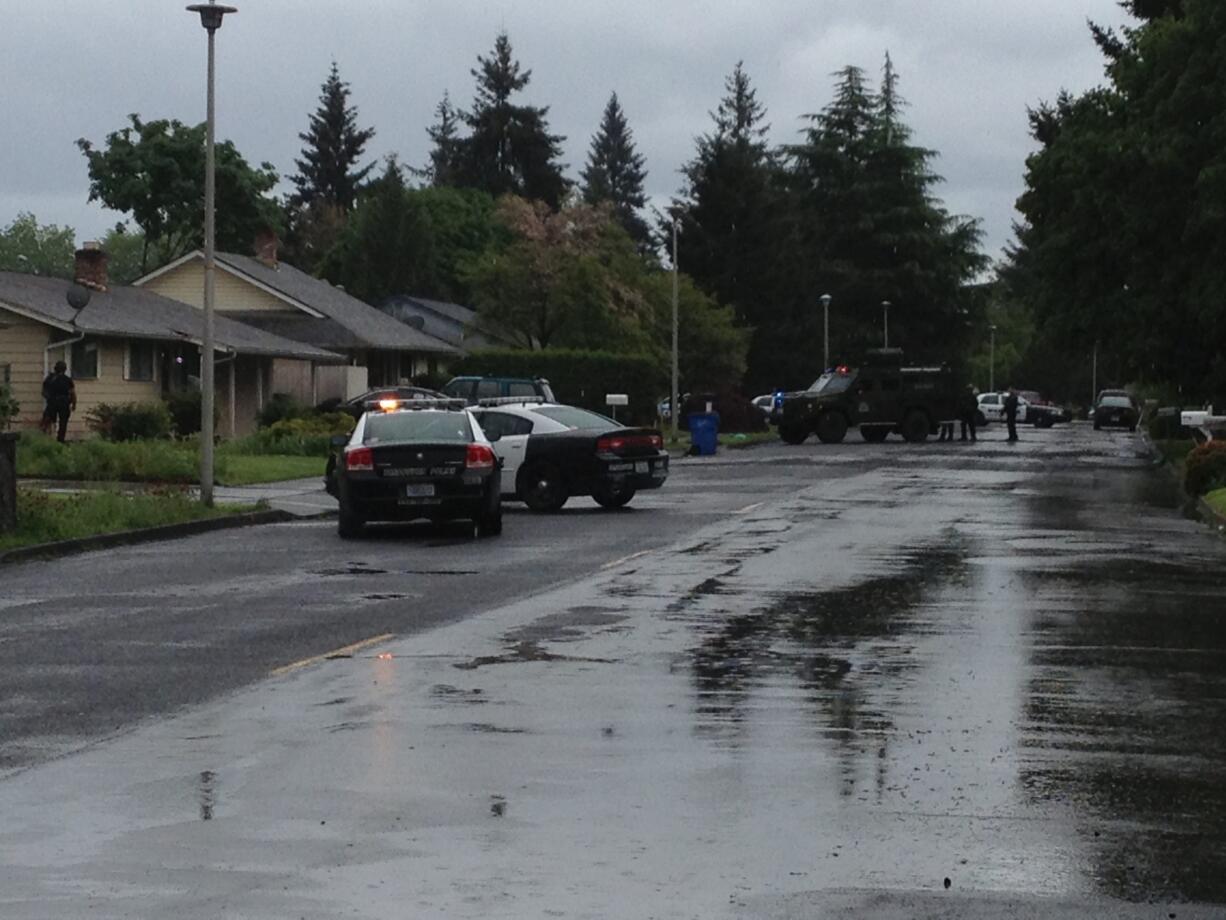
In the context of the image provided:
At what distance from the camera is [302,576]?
2188 cm

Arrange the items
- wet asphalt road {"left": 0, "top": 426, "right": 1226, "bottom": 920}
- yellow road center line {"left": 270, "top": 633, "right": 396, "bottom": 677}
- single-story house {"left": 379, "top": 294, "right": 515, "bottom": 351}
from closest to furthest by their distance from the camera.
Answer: wet asphalt road {"left": 0, "top": 426, "right": 1226, "bottom": 920}
yellow road center line {"left": 270, "top": 633, "right": 396, "bottom": 677}
single-story house {"left": 379, "top": 294, "right": 515, "bottom": 351}

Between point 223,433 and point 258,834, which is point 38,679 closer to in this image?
point 258,834

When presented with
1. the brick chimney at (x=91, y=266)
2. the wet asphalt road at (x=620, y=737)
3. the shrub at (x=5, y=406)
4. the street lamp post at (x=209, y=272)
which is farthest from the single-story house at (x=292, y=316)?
the wet asphalt road at (x=620, y=737)

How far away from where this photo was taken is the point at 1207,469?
36.2 m

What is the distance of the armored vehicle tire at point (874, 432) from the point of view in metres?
70.2

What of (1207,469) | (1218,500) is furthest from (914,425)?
(1218,500)

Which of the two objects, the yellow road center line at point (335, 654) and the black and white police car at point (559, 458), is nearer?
the yellow road center line at point (335, 654)

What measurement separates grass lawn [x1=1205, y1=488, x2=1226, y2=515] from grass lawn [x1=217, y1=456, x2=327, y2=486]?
15615 millimetres

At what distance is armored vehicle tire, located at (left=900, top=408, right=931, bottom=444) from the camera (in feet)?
231

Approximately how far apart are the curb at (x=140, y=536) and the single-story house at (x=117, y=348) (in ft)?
68.3

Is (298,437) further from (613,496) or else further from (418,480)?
(418,480)

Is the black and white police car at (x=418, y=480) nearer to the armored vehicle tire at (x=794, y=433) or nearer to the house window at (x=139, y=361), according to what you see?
the house window at (x=139, y=361)

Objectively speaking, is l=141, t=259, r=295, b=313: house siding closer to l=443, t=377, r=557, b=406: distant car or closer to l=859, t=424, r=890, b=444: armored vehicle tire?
l=443, t=377, r=557, b=406: distant car

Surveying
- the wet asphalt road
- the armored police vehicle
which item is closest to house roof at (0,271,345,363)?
the armored police vehicle
